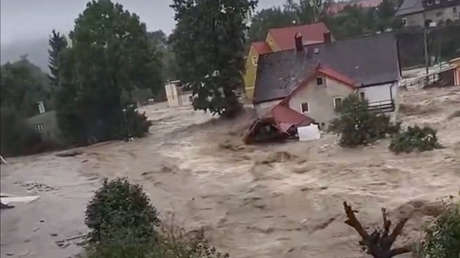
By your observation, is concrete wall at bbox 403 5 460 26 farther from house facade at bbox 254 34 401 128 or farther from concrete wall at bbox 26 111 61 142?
concrete wall at bbox 26 111 61 142

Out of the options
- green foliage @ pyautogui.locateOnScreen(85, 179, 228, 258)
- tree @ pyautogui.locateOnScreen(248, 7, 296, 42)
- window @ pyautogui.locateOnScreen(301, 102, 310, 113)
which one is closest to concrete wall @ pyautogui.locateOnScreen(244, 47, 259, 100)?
tree @ pyautogui.locateOnScreen(248, 7, 296, 42)

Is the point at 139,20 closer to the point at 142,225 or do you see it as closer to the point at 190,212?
the point at 142,225

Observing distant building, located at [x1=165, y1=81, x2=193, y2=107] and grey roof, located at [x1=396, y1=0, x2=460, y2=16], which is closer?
grey roof, located at [x1=396, y1=0, x2=460, y2=16]

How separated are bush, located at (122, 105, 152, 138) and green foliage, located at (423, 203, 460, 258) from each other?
269 cm

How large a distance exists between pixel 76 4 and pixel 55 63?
2.90ft

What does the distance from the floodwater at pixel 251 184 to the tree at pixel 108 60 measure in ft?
1.17

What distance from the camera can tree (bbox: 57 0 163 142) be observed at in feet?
14.7

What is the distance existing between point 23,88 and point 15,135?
689mm

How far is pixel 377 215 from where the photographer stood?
16.4 feet

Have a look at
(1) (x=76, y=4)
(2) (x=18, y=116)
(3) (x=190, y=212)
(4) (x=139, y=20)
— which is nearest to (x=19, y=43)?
(1) (x=76, y=4)

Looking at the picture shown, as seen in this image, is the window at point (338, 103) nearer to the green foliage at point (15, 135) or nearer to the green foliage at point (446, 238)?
the green foliage at point (446, 238)

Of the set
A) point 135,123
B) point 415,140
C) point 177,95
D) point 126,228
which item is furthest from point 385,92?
point 415,140

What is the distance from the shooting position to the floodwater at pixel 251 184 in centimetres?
479

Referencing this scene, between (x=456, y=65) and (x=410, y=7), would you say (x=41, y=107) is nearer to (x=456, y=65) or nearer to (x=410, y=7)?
(x=410, y=7)
